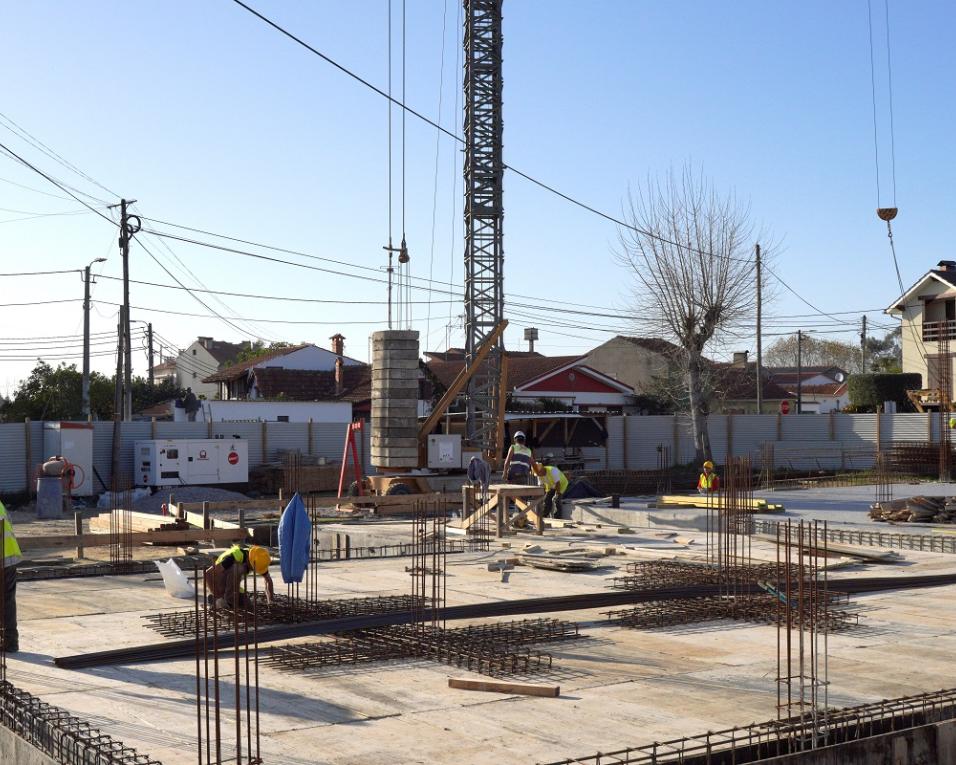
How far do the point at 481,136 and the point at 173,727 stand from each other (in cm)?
2520

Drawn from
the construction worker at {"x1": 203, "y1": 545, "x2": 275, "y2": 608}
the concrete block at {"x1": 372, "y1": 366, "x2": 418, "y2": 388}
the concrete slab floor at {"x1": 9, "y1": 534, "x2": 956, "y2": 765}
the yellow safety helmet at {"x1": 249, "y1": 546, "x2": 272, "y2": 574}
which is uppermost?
the concrete block at {"x1": 372, "y1": 366, "x2": 418, "y2": 388}

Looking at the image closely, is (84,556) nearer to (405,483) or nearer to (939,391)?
(405,483)

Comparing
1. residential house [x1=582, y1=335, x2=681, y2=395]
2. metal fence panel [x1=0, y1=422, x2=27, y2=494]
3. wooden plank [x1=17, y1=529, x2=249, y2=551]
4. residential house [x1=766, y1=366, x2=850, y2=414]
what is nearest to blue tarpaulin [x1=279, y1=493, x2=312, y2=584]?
wooden plank [x1=17, y1=529, x2=249, y2=551]

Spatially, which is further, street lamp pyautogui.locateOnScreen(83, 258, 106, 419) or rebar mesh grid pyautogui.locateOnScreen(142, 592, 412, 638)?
street lamp pyautogui.locateOnScreen(83, 258, 106, 419)

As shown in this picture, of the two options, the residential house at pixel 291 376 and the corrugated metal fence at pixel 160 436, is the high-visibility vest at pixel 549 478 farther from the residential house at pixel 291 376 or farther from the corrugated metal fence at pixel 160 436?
the residential house at pixel 291 376

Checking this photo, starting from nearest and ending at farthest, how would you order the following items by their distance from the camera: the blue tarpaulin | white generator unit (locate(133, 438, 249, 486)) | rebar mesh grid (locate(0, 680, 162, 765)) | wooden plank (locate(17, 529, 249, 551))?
1. rebar mesh grid (locate(0, 680, 162, 765))
2. the blue tarpaulin
3. wooden plank (locate(17, 529, 249, 551))
4. white generator unit (locate(133, 438, 249, 486))

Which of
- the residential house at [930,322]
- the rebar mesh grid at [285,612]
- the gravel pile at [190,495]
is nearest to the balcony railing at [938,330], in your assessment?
the residential house at [930,322]

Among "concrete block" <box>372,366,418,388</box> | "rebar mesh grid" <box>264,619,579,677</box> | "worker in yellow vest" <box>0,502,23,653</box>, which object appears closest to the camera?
"rebar mesh grid" <box>264,619,579,677</box>

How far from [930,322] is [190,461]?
93.6ft

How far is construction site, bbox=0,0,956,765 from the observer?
7242 millimetres

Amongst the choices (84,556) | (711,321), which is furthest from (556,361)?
(84,556)

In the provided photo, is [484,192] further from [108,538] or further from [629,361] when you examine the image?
[629,361]

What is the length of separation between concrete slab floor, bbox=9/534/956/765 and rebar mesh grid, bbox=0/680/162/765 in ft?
0.74

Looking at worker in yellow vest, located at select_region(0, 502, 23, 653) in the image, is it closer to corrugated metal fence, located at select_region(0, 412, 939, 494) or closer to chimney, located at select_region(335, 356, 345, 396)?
corrugated metal fence, located at select_region(0, 412, 939, 494)
